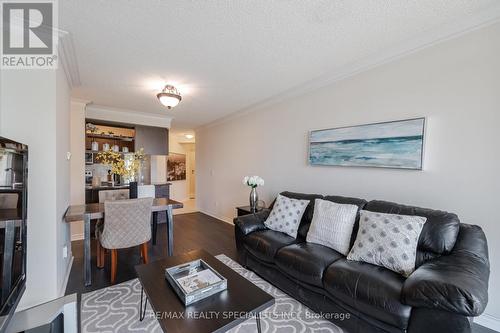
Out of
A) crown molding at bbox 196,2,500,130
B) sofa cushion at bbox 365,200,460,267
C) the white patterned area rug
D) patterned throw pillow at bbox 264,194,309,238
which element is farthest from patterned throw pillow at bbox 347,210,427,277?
crown molding at bbox 196,2,500,130

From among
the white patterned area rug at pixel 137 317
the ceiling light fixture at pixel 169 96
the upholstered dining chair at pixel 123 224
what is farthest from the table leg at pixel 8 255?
the ceiling light fixture at pixel 169 96

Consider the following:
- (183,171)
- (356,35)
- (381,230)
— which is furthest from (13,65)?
(183,171)

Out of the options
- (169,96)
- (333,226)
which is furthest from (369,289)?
(169,96)

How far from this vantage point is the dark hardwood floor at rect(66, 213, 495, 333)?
8.22ft

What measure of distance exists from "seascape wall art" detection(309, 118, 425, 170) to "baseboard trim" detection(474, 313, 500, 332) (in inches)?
51.3

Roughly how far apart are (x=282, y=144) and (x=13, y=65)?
125 inches

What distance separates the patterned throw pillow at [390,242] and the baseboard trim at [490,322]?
0.82 m

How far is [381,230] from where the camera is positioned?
6.13ft

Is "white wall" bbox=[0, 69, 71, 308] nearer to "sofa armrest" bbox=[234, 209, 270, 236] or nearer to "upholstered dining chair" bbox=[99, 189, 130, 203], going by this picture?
"upholstered dining chair" bbox=[99, 189, 130, 203]

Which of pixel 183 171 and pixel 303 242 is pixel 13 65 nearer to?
pixel 303 242

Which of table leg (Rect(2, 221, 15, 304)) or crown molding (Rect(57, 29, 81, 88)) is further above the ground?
crown molding (Rect(57, 29, 81, 88))

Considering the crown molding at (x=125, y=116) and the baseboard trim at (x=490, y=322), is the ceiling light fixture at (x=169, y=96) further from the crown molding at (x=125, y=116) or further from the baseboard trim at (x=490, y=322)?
the baseboard trim at (x=490, y=322)

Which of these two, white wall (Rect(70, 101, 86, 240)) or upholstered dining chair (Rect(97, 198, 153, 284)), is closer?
upholstered dining chair (Rect(97, 198, 153, 284))

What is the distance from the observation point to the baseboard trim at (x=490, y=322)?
68.8 inches
